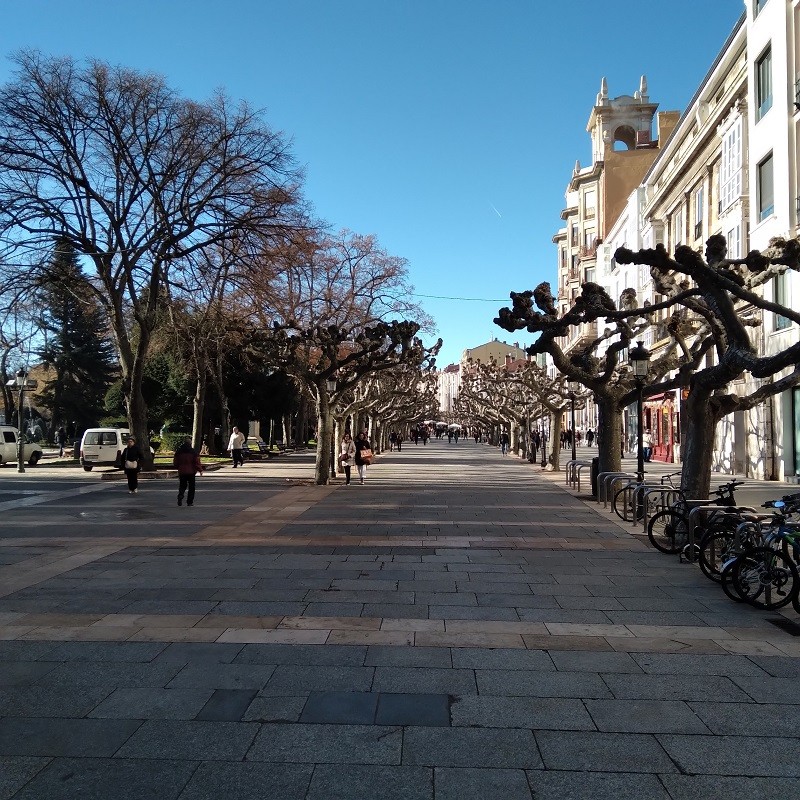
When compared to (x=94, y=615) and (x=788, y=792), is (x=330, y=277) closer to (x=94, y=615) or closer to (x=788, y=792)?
(x=94, y=615)

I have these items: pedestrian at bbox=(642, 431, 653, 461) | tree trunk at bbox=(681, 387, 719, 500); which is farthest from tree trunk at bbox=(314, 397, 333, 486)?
pedestrian at bbox=(642, 431, 653, 461)

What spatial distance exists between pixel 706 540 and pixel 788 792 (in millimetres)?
5735

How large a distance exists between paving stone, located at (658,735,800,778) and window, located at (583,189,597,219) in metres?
55.0

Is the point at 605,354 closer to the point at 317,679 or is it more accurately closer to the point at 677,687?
the point at 677,687

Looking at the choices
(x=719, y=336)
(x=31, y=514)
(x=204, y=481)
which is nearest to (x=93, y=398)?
(x=204, y=481)

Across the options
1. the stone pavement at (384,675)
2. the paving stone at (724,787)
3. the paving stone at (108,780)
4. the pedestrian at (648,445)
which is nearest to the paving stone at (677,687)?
the stone pavement at (384,675)

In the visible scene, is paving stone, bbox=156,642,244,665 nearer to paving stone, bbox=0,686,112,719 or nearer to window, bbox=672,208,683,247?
paving stone, bbox=0,686,112,719

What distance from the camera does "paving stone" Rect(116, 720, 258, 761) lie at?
14.4ft

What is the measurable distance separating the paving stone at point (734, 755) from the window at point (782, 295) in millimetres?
20482

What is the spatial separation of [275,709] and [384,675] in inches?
38.1

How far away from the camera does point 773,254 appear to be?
493 inches

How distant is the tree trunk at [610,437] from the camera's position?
62.1ft

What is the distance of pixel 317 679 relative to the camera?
567 cm

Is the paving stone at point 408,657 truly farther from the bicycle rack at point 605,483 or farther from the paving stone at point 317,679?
the bicycle rack at point 605,483
